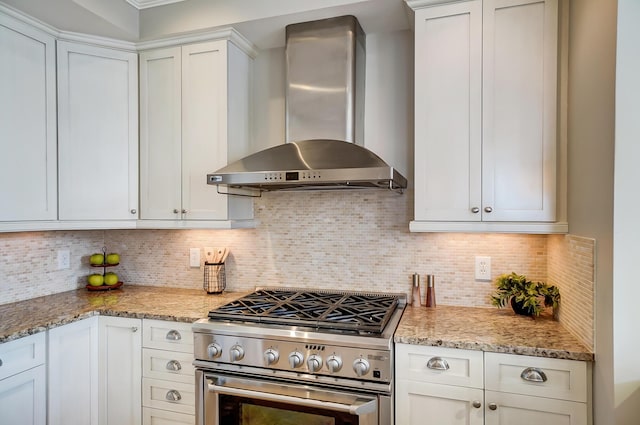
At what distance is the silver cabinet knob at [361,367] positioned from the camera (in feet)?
5.23

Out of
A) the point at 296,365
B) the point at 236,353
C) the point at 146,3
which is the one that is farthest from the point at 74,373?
the point at 146,3

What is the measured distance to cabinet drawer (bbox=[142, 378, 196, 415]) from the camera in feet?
6.37

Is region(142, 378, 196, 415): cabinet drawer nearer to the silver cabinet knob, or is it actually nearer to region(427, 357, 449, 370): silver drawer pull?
the silver cabinet knob

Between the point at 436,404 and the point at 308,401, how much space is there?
0.54 meters

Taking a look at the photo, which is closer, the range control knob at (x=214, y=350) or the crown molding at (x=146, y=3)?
the range control knob at (x=214, y=350)

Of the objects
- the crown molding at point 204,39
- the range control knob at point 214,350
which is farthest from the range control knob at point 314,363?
the crown molding at point 204,39

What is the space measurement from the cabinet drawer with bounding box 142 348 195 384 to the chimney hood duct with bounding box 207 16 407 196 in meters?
0.92

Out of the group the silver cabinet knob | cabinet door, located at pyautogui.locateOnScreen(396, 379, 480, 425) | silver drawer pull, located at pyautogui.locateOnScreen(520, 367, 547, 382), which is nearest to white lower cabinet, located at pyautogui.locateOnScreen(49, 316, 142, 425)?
the silver cabinet knob

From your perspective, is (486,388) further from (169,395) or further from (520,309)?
(169,395)

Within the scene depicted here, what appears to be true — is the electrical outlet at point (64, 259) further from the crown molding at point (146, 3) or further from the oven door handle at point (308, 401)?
the crown molding at point (146, 3)

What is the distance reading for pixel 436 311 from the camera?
2.04 metres

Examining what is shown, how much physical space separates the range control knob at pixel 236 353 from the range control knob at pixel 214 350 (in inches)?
2.6

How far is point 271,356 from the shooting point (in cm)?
171

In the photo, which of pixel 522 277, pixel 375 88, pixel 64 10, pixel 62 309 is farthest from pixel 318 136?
pixel 62 309
